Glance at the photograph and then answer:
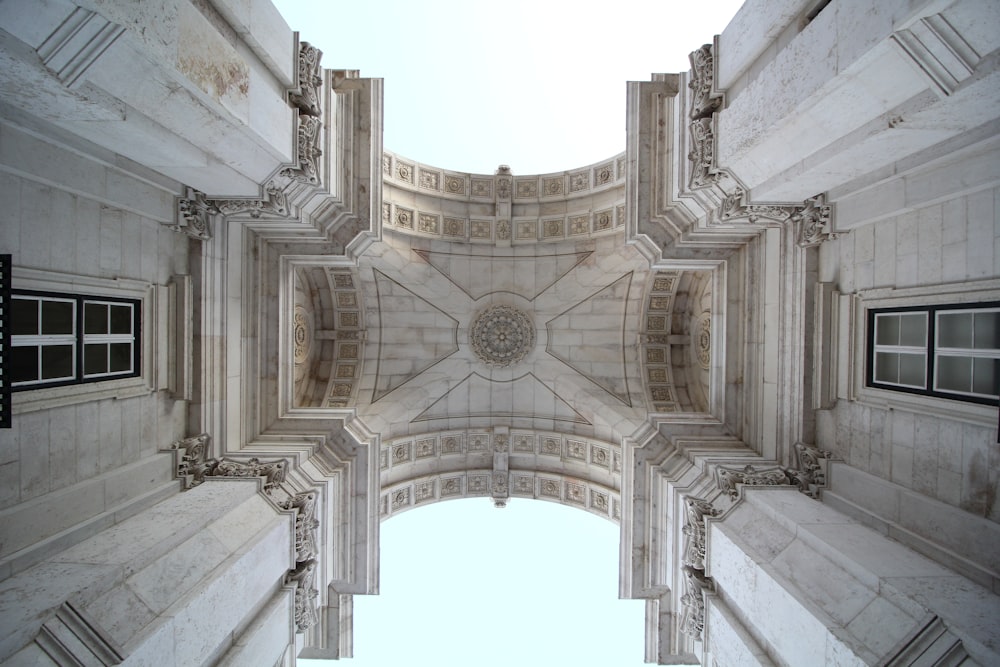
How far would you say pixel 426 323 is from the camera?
18406 millimetres

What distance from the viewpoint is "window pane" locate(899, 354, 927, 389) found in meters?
8.48

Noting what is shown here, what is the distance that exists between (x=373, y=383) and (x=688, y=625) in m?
11.9

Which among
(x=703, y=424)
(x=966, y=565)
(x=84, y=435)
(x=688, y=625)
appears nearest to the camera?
(x=966, y=565)

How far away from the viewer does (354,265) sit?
14.4 m

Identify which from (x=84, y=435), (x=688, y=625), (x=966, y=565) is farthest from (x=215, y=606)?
(x=966, y=565)

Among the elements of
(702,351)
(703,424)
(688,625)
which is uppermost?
(702,351)

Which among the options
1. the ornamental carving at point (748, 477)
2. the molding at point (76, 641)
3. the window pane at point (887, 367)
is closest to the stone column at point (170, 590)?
the molding at point (76, 641)

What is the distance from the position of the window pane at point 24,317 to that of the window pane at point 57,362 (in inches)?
15.8

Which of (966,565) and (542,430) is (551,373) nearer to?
(542,430)

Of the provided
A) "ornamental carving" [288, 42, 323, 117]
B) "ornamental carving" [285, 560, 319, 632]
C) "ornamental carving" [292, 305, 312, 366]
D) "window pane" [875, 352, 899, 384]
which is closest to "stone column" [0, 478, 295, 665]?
"ornamental carving" [285, 560, 319, 632]

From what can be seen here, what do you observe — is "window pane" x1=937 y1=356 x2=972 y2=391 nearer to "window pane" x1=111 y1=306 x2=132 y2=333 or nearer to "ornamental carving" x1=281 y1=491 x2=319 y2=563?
"ornamental carving" x1=281 y1=491 x2=319 y2=563

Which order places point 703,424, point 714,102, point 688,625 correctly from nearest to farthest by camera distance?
point 714,102 → point 688,625 → point 703,424

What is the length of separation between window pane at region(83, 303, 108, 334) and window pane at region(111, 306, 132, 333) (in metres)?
0.15

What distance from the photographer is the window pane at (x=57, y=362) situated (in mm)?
7844
